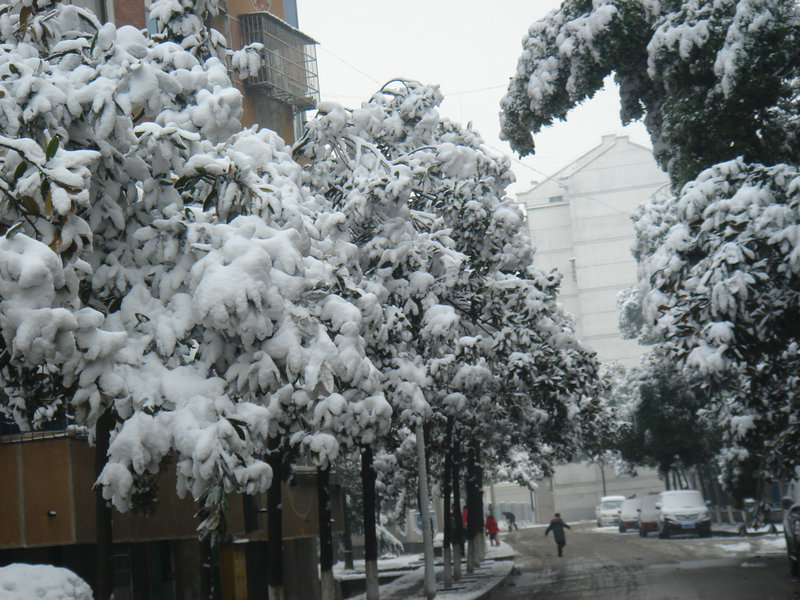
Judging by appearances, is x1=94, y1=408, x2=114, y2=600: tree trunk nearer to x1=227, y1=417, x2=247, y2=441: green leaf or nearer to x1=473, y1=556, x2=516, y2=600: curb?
x1=227, y1=417, x2=247, y2=441: green leaf

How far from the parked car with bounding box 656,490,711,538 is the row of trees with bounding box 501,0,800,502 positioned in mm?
16694

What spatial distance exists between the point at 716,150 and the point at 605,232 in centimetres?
8596

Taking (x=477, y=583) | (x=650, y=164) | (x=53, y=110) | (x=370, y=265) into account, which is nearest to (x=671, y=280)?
(x=370, y=265)

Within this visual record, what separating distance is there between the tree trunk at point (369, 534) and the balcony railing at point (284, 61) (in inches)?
488

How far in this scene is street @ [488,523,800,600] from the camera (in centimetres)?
2058

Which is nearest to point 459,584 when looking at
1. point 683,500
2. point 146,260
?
point 683,500

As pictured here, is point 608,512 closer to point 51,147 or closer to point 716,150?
point 716,150

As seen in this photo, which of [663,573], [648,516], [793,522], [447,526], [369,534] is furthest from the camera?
[648,516]

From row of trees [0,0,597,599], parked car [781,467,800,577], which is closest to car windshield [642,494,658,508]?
parked car [781,467,800,577]

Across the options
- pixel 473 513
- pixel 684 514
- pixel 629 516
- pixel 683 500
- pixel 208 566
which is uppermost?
pixel 208 566

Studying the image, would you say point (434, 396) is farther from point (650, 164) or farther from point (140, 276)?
point (650, 164)

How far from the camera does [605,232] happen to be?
105 meters

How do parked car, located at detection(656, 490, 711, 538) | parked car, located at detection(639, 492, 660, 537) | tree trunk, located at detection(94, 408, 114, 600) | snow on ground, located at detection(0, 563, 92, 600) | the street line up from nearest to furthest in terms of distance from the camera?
1. snow on ground, located at detection(0, 563, 92, 600)
2. tree trunk, located at detection(94, 408, 114, 600)
3. the street
4. parked car, located at detection(656, 490, 711, 538)
5. parked car, located at detection(639, 492, 660, 537)

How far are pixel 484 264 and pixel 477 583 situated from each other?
921 cm
